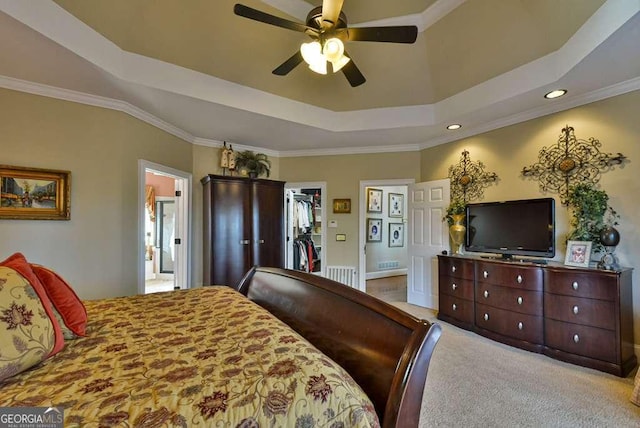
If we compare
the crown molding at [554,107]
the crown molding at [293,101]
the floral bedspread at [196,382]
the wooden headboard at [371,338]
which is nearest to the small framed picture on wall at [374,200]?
the crown molding at [554,107]

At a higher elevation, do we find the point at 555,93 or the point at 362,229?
the point at 555,93

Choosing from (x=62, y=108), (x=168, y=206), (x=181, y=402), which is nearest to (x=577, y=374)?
(x=181, y=402)

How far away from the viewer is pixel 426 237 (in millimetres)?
4621

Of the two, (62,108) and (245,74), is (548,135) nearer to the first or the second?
(245,74)

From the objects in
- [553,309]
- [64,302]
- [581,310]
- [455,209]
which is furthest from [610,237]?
[64,302]

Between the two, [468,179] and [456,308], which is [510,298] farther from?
[468,179]

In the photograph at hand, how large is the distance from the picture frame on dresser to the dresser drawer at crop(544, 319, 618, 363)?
59 cm

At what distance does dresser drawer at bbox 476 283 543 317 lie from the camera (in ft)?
9.66

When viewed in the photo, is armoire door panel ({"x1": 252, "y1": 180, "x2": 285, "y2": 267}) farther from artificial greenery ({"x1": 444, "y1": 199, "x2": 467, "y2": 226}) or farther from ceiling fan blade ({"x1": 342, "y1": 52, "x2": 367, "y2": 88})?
artificial greenery ({"x1": 444, "y1": 199, "x2": 467, "y2": 226})

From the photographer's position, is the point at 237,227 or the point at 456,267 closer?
the point at 456,267

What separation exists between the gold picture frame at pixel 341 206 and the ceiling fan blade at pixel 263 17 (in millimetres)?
3263

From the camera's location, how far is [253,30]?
120 inches

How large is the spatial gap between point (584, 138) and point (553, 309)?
5.92ft

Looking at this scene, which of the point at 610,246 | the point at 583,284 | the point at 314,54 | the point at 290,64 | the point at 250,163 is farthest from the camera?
the point at 250,163
